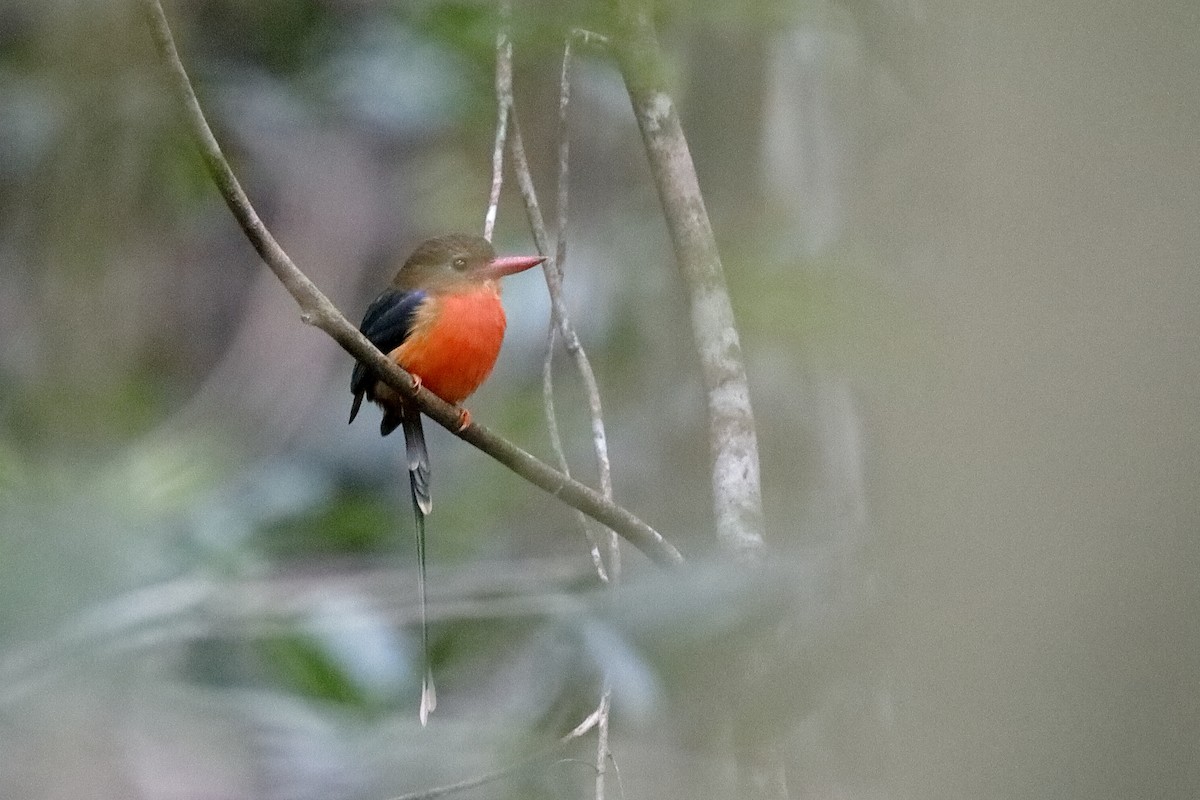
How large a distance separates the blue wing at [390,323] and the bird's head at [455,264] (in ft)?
0.12

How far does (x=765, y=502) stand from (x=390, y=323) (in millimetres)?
971

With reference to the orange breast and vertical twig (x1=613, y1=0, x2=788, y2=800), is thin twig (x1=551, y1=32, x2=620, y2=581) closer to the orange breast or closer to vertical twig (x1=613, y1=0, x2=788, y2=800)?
vertical twig (x1=613, y1=0, x2=788, y2=800)

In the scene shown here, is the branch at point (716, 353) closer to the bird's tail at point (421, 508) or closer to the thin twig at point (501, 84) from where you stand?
the thin twig at point (501, 84)

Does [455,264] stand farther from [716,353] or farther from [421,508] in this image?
[716,353]

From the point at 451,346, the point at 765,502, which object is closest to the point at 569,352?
the point at 451,346

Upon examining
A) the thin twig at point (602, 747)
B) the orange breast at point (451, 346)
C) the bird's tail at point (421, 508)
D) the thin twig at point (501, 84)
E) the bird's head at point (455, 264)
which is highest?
the thin twig at point (501, 84)

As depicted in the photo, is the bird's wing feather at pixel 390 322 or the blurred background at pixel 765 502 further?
the bird's wing feather at pixel 390 322

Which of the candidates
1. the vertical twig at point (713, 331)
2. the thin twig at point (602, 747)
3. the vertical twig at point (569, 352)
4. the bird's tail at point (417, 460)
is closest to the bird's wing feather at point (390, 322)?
the bird's tail at point (417, 460)

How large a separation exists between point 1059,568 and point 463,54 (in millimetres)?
1032

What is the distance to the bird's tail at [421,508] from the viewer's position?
2.40m

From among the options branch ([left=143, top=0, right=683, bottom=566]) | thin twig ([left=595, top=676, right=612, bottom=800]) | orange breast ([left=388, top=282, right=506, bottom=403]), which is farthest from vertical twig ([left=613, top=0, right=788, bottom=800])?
orange breast ([left=388, top=282, right=506, bottom=403])

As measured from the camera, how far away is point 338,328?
2420 mm

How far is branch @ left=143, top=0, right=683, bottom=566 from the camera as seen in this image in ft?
6.92

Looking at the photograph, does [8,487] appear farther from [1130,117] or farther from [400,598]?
[1130,117]
